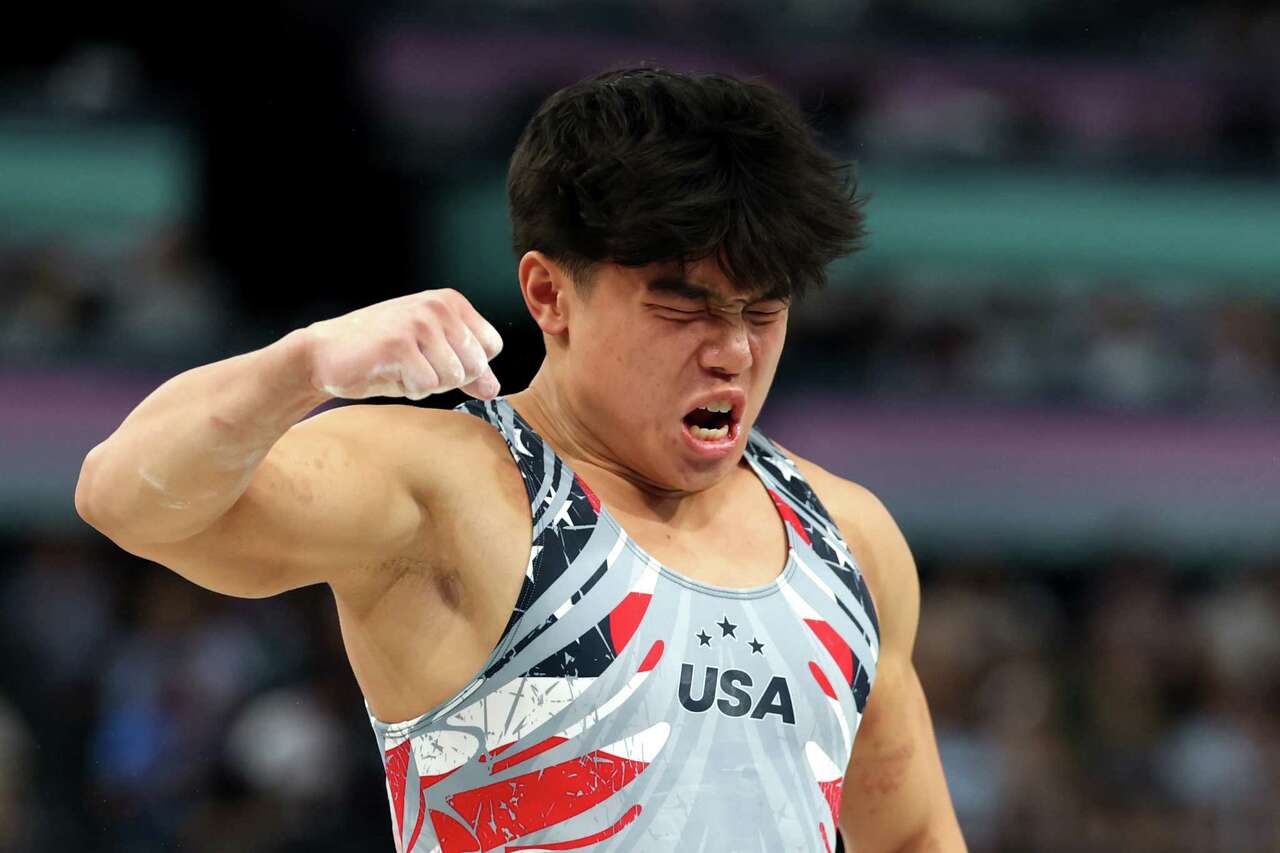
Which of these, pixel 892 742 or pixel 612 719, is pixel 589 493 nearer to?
pixel 612 719

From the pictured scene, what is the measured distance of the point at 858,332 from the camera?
30.8 feet

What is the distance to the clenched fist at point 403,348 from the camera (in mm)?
2029

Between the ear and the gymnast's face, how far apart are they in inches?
0.5

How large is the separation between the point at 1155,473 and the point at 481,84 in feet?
13.6

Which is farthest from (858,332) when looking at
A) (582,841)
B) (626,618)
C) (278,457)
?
(278,457)

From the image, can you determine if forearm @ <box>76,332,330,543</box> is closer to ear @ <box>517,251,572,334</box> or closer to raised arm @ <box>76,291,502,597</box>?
raised arm @ <box>76,291,502,597</box>

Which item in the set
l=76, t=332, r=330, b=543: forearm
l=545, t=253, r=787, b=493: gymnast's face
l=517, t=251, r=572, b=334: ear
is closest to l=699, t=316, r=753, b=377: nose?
l=545, t=253, r=787, b=493: gymnast's face

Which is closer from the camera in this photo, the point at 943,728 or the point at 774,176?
the point at 774,176

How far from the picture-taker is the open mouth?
2.63 m

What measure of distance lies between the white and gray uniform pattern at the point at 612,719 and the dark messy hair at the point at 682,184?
33 centimetres

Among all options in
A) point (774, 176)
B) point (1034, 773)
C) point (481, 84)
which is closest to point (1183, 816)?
point (1034, 773)

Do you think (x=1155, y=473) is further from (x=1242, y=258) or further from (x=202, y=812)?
(x=202, y=812)

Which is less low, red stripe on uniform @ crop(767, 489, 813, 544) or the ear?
the ear

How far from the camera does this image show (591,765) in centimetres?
246
